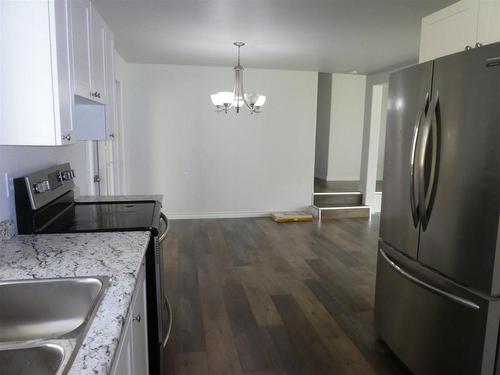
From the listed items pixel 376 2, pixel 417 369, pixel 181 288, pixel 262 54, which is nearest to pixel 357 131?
pixel 262 54

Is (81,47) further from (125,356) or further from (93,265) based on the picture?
(125,356)

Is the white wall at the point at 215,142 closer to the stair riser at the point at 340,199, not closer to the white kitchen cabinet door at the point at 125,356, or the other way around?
the stair riser at the point at 340,199

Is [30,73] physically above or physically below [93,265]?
above

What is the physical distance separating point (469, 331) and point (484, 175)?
0.71 m

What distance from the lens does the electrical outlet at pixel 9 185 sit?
1.74m

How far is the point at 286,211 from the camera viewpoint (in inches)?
241

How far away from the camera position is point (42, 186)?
192 cm

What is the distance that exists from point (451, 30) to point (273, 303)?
2.29 meters

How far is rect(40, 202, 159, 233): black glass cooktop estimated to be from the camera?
1907mm

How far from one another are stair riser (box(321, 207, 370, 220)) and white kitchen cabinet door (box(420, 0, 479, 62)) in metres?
3.84

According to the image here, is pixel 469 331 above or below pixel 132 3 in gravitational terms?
below

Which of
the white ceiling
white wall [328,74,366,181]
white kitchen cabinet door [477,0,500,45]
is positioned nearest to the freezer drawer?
white kitchen cabinet door [477,0,500,45]

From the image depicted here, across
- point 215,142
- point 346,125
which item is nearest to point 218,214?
point 215,142

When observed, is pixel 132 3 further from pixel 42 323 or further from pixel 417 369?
pixel 417 369
